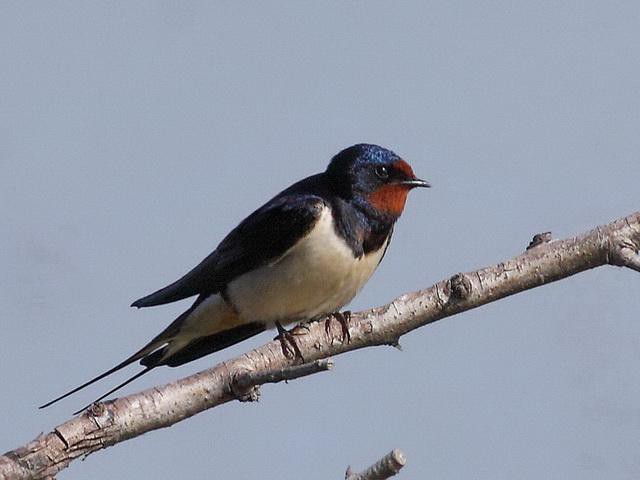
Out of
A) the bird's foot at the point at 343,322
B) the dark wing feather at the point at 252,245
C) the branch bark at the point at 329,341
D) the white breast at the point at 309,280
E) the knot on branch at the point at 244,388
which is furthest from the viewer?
the dark wing feather at the point at 252,245

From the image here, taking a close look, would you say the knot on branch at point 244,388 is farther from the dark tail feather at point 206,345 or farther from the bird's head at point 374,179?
the bird's head at point 374,179

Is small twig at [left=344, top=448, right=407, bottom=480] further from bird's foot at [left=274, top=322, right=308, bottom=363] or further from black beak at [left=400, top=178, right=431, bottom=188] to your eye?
black beak at [left=400, top=178, right=431, bottom=188]

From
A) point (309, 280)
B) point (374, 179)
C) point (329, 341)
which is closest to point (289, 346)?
point (329, 341)

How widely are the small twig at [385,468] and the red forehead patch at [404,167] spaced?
2.47 m

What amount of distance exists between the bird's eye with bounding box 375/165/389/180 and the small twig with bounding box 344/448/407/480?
244 centimetres

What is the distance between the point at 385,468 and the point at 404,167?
252 centimetres

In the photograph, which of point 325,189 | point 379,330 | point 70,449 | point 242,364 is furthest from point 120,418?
point 325,189

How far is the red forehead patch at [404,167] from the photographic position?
5.24 metres

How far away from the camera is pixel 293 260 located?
486 centimetres

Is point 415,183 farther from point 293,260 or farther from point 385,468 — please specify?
point 385,468

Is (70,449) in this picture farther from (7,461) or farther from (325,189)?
(325,189)

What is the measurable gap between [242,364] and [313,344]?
622 mm

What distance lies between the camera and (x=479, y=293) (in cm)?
387

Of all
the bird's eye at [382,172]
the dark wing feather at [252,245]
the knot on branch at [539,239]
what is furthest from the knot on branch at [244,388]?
the bird's eye at [382,172]
